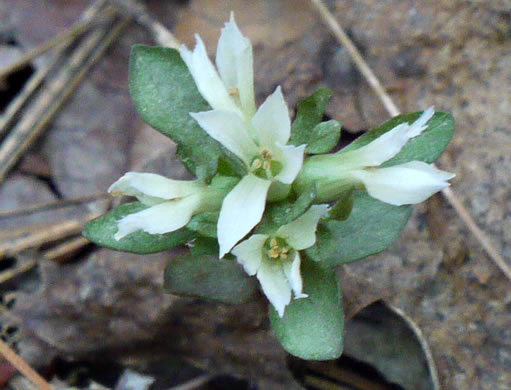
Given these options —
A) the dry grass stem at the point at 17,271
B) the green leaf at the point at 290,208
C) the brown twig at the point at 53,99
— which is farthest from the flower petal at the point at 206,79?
the brown twig at the point at 53,99

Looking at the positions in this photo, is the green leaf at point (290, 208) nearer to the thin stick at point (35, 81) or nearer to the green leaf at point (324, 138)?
the green leaf at point (324, 138)

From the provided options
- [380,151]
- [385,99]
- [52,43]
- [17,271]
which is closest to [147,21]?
[52,43]

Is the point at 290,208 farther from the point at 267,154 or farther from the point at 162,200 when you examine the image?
the point at 162,200

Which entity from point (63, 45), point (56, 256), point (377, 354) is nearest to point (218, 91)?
point (377, 354)

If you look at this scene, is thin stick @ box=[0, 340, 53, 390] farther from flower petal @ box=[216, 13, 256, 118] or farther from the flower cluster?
flower petal @ box=[216, 13, 256, 118]

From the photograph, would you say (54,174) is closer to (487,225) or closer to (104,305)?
(104,305)

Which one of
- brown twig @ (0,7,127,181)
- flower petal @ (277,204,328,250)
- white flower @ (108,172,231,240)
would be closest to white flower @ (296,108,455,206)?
flower petal @ (277,204,328,250)
